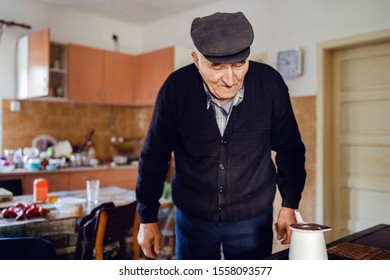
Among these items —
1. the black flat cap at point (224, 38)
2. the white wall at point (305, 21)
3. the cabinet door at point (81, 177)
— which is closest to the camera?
the black flat cap at point (224, 38)

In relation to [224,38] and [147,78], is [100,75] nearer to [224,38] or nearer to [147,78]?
[147,78]

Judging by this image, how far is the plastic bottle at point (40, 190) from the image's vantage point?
1.62m

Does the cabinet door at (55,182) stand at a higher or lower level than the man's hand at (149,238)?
higher

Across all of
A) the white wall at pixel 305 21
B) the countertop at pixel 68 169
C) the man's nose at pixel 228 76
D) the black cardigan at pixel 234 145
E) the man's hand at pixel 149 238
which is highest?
the white wall at pixel 305 21

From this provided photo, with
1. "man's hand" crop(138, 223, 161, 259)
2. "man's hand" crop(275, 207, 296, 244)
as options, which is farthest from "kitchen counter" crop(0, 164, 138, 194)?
"man's hand" crop(275, 207, 296, 244)

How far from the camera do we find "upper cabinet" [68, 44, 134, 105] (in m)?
2.87

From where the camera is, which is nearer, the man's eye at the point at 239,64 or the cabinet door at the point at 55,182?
the man's eye at the point at 239,64

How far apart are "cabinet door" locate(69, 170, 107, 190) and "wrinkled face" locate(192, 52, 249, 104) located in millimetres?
1218

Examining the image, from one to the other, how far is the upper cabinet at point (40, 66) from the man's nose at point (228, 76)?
0.75 metres

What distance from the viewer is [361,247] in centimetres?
94

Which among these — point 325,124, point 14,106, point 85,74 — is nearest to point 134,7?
point 14,106

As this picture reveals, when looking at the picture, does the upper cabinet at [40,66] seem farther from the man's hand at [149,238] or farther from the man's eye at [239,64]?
the man's eye at [239,64]

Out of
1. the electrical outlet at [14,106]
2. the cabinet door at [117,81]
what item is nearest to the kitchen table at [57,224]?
the electrical outlet at [14,106]
